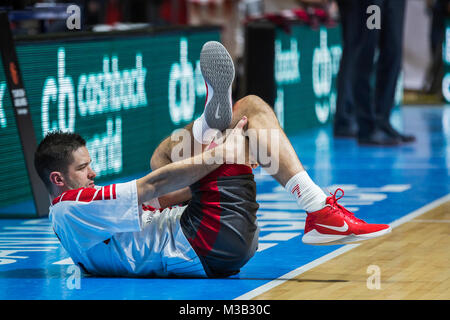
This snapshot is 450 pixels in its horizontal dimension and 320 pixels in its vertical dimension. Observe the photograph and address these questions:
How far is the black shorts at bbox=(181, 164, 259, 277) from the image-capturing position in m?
4.14

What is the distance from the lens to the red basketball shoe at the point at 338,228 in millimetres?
4188

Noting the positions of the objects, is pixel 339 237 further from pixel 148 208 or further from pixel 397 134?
pixel 397 134

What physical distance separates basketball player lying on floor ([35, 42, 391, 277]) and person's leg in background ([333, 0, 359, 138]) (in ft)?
17.8

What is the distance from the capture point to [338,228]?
418 centimetres

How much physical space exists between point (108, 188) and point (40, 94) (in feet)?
9.14

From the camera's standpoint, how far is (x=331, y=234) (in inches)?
165

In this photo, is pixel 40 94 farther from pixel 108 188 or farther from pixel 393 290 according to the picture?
pixel 393 290

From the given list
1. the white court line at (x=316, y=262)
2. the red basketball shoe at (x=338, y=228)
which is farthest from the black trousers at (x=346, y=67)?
the red basketball shoe at (x=338, y=228)

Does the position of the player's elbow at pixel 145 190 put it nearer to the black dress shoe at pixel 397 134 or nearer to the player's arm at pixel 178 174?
the player's arm at pixel 178 174

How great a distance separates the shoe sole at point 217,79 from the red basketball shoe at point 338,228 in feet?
1.99

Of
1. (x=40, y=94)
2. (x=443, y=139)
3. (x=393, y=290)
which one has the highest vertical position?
(x=40, y=94)

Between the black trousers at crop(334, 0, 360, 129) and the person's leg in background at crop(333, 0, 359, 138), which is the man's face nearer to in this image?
the black trousers at crop(334, 0, 360, 129)

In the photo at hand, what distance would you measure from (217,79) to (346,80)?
19.8 feet
